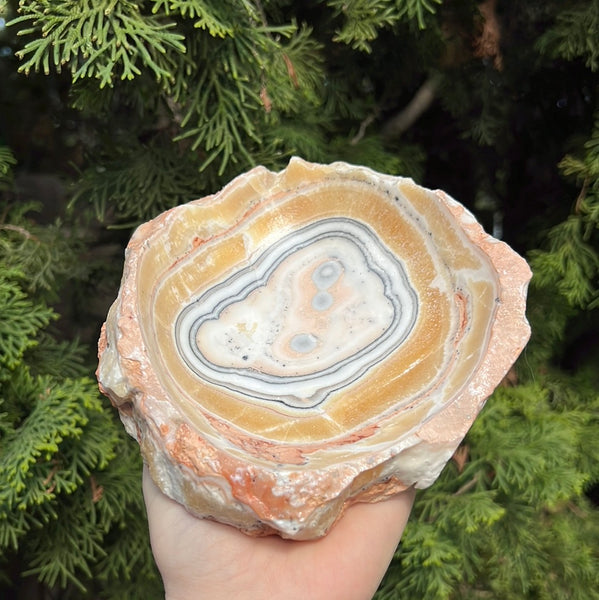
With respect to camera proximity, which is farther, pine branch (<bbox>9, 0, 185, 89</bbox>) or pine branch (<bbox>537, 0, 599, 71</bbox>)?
pine branch (<bbox>537, 0, 599, 71</bbox>)

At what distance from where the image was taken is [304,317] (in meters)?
1.17

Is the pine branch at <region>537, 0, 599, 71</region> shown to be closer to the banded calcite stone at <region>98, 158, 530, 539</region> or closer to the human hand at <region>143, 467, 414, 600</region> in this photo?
the banded calcite stone at <region>98, 158, 530, 539</region>

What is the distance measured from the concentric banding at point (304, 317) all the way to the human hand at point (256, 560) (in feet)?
0.71

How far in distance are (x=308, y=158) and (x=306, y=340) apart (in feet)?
2.26

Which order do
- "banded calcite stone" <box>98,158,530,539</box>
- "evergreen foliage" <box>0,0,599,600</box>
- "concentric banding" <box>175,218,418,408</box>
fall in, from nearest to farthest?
"banded calcite stone" <box>98,158,530,539</box>, "concentric banding" <box>175,218,418,408</box>, "evergreen foliage" <box>0,0,599,600</box>

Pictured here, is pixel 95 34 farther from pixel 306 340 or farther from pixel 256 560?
pixel 256 560

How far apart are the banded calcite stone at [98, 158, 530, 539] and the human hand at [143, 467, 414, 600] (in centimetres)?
4

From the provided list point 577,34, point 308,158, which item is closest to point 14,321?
point 308,158

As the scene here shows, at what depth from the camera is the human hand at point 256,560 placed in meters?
0.87

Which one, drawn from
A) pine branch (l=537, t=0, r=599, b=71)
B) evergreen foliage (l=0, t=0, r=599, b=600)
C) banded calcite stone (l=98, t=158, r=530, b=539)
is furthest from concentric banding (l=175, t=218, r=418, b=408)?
pine branch (l=537, t=0, r=599, b=71)

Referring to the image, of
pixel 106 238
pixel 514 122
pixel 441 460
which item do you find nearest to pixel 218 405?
pixel 441 460

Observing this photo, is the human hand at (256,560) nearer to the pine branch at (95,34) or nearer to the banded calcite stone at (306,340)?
the banded calcite stone at (306,340)

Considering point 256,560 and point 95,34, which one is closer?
point 256,560

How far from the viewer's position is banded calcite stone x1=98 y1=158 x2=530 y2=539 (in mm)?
816
